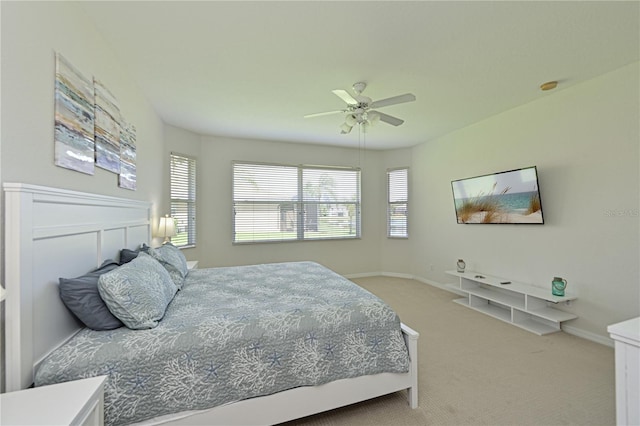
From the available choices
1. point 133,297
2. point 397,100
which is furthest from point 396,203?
point 133,297

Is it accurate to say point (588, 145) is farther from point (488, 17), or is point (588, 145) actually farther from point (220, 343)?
point (220, 343)

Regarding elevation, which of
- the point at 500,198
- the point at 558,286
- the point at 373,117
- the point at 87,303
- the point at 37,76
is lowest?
the point at 558,286

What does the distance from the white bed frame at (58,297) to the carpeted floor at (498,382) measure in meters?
0.16

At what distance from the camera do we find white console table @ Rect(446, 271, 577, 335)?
3027 mm

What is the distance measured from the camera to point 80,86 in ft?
5.91

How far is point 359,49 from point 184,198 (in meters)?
3.47

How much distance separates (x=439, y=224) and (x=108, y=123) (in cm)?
477

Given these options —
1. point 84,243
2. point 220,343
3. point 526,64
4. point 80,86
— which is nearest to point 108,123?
point 80,86

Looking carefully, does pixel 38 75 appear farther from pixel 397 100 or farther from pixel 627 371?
pixel 627 371

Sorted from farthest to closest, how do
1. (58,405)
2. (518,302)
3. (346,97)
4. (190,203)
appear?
(190,203), (518,302), (346,97), (58,405)

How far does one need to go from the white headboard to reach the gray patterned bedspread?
0.09 meters

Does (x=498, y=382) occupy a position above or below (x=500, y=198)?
below

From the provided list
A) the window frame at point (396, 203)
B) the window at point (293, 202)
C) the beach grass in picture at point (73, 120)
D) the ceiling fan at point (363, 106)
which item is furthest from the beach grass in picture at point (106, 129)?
the window frame at point (396, 203)

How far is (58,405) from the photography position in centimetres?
102
